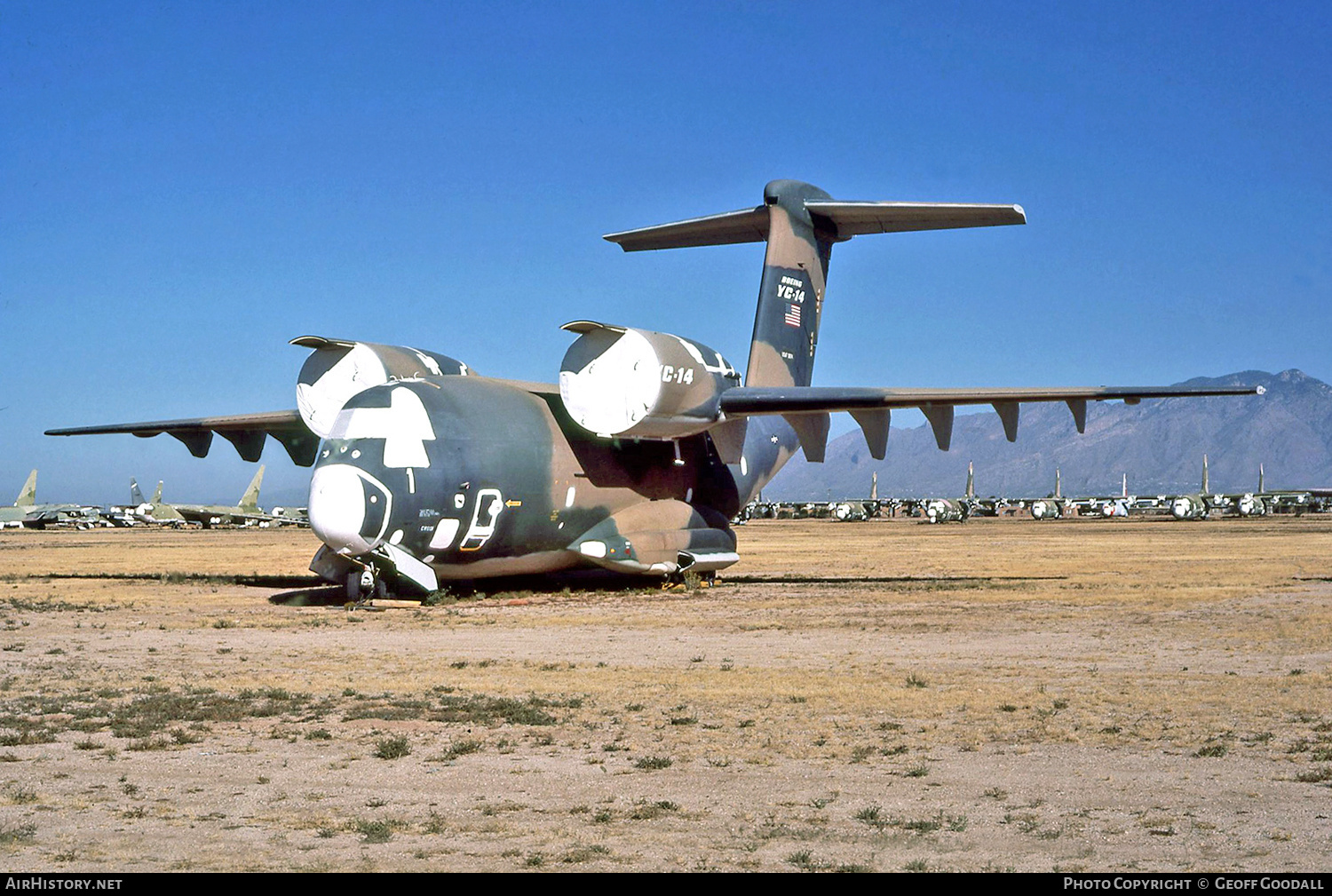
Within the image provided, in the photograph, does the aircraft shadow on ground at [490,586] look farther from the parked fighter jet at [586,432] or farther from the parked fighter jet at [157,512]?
the parked fighter jet at [157,512]

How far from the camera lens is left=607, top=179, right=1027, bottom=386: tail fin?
91.5 feet

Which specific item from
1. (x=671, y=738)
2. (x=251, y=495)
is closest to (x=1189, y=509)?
(x=251, y=495)

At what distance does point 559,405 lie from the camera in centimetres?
2402

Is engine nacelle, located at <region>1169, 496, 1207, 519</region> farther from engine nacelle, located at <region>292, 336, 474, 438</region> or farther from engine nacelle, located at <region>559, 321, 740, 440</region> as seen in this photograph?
engine nacelle, located at <region>292, 336, 474, 438</region>

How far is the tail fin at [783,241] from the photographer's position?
27.9 m

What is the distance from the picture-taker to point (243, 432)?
89.3ft

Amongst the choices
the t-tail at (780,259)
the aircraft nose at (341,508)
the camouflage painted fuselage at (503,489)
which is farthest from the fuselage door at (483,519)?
the t-tail at (780,259)

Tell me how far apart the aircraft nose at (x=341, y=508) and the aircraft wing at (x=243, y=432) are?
6.40 m

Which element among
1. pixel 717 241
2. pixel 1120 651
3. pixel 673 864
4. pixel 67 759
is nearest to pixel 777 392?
pixel 717 241

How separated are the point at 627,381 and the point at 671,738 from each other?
1302 centimetres

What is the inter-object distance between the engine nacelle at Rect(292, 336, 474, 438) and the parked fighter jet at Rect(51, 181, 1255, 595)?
35 mm

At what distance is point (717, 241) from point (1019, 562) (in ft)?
41.4

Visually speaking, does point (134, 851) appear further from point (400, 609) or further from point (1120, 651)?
point (400, 609)

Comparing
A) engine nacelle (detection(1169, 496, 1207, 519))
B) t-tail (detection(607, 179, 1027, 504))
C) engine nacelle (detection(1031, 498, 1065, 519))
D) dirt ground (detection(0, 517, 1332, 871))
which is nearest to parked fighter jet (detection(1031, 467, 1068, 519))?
engine nacelle (detection(1031, 498, 1065, 519))
